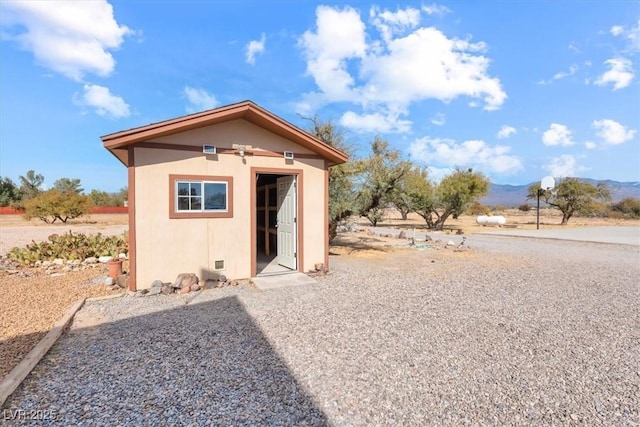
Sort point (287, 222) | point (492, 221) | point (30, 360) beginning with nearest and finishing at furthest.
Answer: point (30, 360)
point (287, 222)
point (492, 221)

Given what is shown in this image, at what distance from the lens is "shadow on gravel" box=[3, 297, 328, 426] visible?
8.25 ft

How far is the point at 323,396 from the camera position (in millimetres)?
2770

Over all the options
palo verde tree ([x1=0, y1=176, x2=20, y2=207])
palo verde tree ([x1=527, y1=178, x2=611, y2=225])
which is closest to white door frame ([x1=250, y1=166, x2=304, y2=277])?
palo verde tree ([x1=527, y1=178, x2=611, y2=225])

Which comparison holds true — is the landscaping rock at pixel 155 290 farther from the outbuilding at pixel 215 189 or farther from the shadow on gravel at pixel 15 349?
the shadow on gravel at pixel 15 349

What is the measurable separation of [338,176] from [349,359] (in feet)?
24.1

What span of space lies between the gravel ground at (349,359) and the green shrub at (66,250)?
4437 millimetres

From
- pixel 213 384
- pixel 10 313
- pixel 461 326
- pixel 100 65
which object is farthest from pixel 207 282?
pixel 100 65

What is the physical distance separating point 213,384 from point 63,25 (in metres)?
10.5

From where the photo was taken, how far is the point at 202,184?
6441 millimetres

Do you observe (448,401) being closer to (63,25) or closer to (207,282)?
(207,282)

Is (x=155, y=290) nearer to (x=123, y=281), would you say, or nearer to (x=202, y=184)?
(x=123, y=281)

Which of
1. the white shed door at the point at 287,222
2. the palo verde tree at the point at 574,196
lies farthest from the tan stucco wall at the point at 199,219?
Answer: the palo verde tree at the point at 574,196

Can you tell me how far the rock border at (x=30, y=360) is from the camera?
9.01 feet

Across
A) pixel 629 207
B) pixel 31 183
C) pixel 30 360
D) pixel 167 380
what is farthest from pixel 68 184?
pixel 629 207
